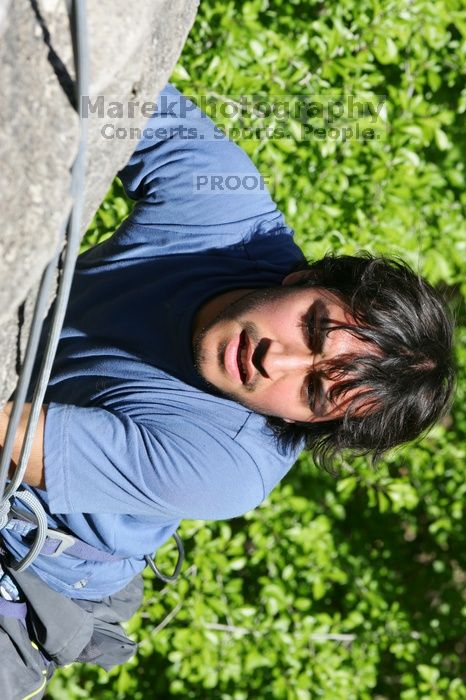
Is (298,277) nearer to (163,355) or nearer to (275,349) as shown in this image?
(275,349)

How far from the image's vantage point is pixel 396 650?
3.47 metres

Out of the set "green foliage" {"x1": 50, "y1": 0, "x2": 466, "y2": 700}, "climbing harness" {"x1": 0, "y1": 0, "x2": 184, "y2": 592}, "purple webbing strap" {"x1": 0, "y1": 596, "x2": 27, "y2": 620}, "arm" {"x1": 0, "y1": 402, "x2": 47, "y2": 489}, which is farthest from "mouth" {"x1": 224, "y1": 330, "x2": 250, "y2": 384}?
"green foliage" {"x1": 50, "y1": 0, "x2": 466, "y2": 700}

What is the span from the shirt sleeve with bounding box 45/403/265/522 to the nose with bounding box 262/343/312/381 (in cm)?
19

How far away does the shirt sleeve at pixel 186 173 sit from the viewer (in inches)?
81.1

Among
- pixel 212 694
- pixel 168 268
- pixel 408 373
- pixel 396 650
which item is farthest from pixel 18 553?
pixel 396 650

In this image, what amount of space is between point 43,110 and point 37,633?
143 centimetres

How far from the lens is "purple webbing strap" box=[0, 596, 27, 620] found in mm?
1988

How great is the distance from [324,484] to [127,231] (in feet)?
6.89

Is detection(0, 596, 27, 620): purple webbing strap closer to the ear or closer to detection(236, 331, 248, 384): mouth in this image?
detection(236, 331, 248, 384): mouth

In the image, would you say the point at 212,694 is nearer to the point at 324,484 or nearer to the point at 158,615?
the point at 158,615

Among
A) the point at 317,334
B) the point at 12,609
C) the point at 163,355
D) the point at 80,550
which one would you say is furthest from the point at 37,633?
the point at 317,334

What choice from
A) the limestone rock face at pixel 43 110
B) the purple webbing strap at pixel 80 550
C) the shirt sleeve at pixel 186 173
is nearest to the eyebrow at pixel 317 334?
the shirt sleeve at pixel 186 173

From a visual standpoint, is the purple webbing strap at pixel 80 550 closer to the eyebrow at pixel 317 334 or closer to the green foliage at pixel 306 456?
the eyebrow at pixel 317 334

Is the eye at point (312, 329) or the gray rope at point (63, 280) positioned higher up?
the gray rope at point (63, 280)
